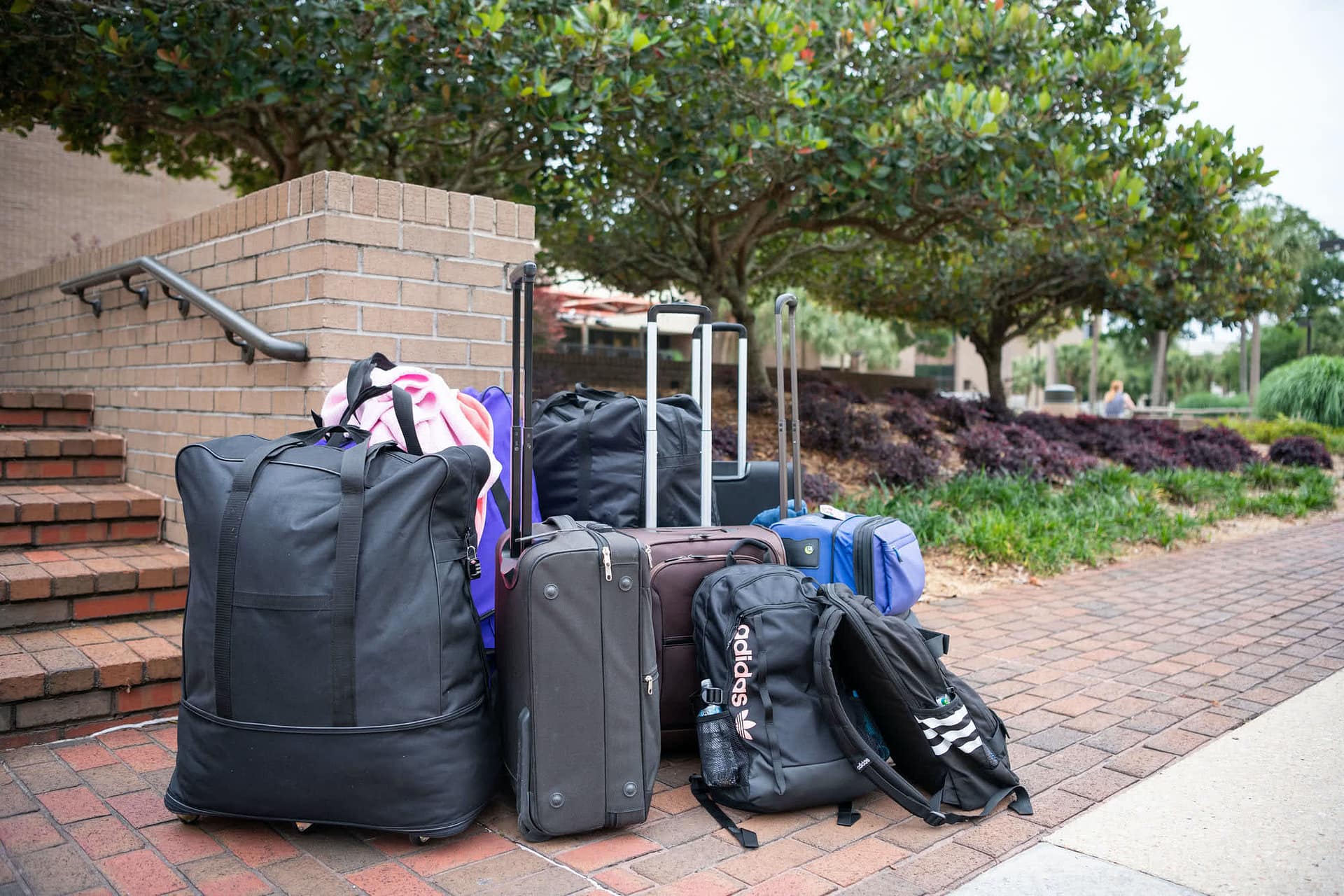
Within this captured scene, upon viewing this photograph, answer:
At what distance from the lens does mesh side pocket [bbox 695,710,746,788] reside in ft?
8.50

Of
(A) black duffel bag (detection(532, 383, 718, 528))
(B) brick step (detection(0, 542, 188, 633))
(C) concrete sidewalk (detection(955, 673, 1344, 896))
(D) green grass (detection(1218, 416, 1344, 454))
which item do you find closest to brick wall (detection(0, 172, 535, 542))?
(B) brick step (detection(0, 542, 188, 633))

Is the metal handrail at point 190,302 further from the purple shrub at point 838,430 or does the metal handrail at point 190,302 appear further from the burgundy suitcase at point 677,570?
the purple shrub at point 838,430

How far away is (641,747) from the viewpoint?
2.45m

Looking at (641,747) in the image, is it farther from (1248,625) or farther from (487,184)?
(487,184)

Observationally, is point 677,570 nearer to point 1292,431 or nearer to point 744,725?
point 744,725

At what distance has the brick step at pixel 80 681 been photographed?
9.11 ft

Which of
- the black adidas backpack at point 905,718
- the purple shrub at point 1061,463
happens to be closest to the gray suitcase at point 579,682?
the black adidas backpack at point 905,718

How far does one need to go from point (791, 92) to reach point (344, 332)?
370cm

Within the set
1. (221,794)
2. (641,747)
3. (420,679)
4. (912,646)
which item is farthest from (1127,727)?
(221,794)

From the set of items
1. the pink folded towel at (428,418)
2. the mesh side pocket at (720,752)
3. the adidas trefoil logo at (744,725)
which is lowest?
the mesh side pocket at (720,752)

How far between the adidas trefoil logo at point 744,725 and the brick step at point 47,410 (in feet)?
13.2

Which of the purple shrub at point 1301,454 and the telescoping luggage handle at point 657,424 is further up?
the telescoping luggage handle at point 657,424

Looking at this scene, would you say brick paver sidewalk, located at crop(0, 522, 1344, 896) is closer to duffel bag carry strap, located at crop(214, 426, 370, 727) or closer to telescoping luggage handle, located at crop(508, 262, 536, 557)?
duffel bag carry strap, located at crop(214, 426, 370, 727)

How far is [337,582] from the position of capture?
2.23 m
